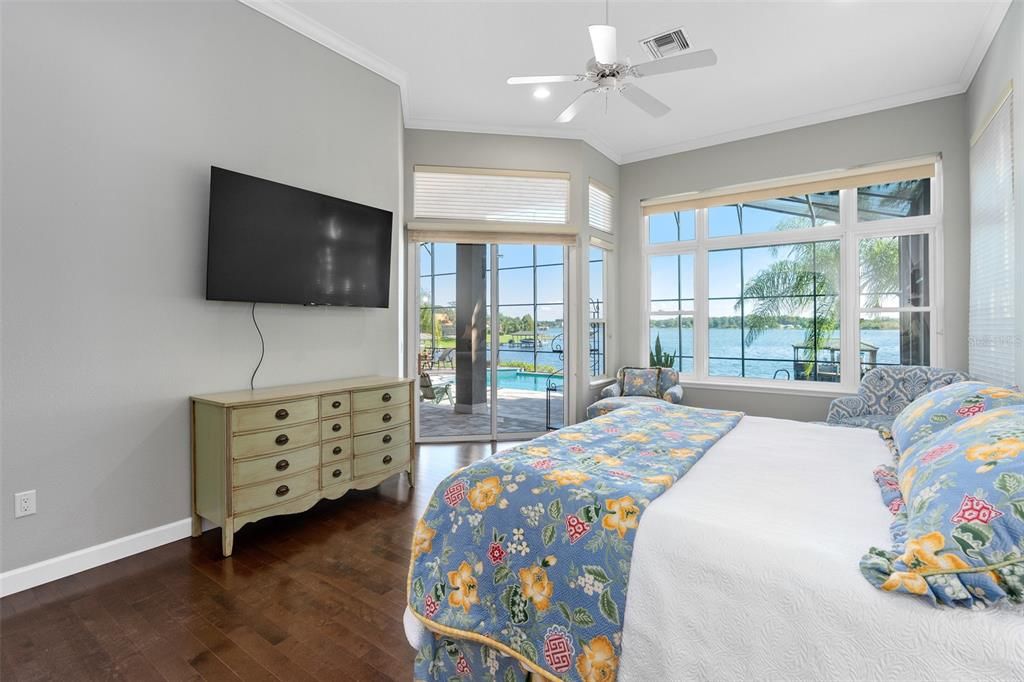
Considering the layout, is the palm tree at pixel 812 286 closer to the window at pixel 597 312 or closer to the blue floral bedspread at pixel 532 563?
the window at pixel 597 312

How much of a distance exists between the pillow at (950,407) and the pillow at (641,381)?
10.00 feet

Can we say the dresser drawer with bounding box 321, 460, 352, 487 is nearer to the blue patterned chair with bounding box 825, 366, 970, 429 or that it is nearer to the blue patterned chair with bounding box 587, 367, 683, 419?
the blue patterned chair with bounding box 587, 367, 683, 419

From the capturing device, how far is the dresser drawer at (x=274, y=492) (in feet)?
8.02

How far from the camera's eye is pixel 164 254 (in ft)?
8.40

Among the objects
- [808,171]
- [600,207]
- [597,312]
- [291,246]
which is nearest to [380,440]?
[291,246]

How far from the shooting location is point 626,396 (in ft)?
16.1

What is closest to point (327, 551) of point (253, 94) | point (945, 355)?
point (253, 94)

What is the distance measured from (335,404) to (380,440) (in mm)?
440

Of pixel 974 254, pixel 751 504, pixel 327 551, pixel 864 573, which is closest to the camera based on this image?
pixel 864 573

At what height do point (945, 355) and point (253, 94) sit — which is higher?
point (253, 94)

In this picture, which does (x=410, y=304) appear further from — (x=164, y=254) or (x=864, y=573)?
(x=864, y=573)

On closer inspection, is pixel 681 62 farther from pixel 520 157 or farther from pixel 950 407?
pixel 520 157

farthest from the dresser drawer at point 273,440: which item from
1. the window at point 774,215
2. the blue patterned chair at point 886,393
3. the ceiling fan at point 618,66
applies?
the window at point 774,215

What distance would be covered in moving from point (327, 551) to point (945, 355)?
476cm
